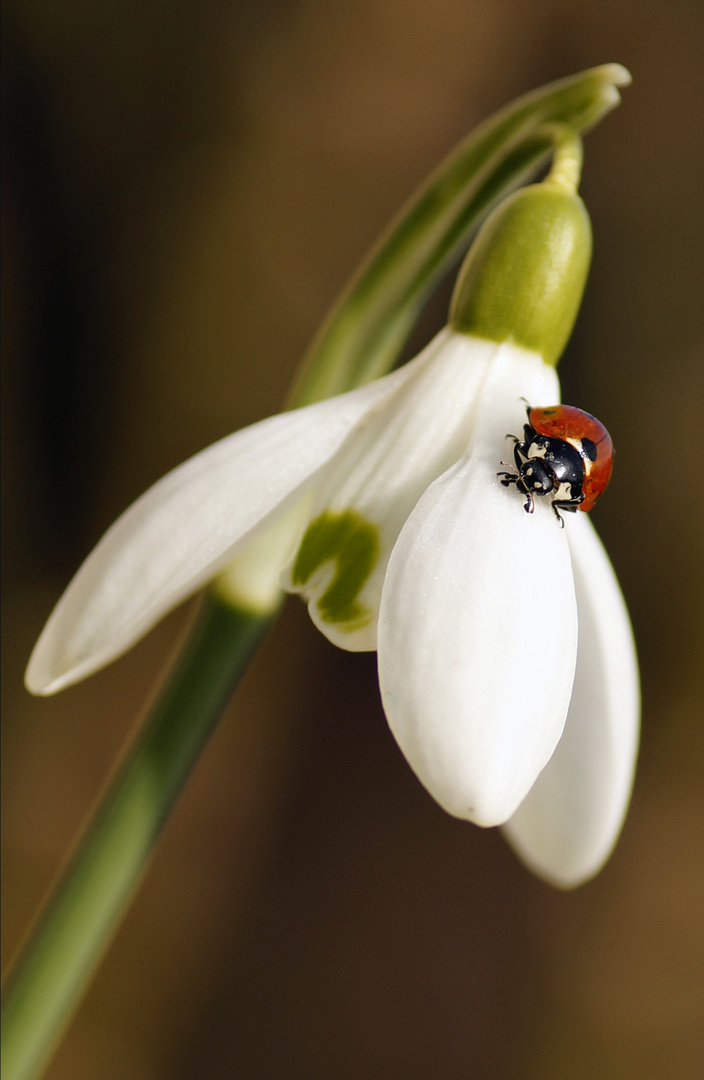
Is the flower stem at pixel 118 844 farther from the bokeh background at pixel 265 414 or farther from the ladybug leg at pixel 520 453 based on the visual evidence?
the bokeh background at pixel 265 414

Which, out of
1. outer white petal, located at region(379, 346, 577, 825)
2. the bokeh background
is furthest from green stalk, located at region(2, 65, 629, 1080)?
the bokeh background

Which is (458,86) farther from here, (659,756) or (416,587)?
(416,587)

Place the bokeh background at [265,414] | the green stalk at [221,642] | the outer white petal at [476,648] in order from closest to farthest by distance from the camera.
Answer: the outer white petal at [476,648] → the green stalk at [221,642] → the bokeh background at [265,414]

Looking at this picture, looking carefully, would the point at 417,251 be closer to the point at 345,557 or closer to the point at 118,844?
the point at 345,557

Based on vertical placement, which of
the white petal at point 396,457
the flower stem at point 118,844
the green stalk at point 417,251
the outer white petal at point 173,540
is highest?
the green stalk at point 417,251

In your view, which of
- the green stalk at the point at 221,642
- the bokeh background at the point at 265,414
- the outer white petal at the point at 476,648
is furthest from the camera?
the bokeh background at the point at 265,414

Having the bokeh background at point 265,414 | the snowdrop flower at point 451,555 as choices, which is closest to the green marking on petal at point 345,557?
the snowdrop flower at point 451,555

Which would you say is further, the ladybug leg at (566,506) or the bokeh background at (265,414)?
the bokeh background at (265,414)

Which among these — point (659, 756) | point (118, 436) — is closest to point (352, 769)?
point (659, 756)
